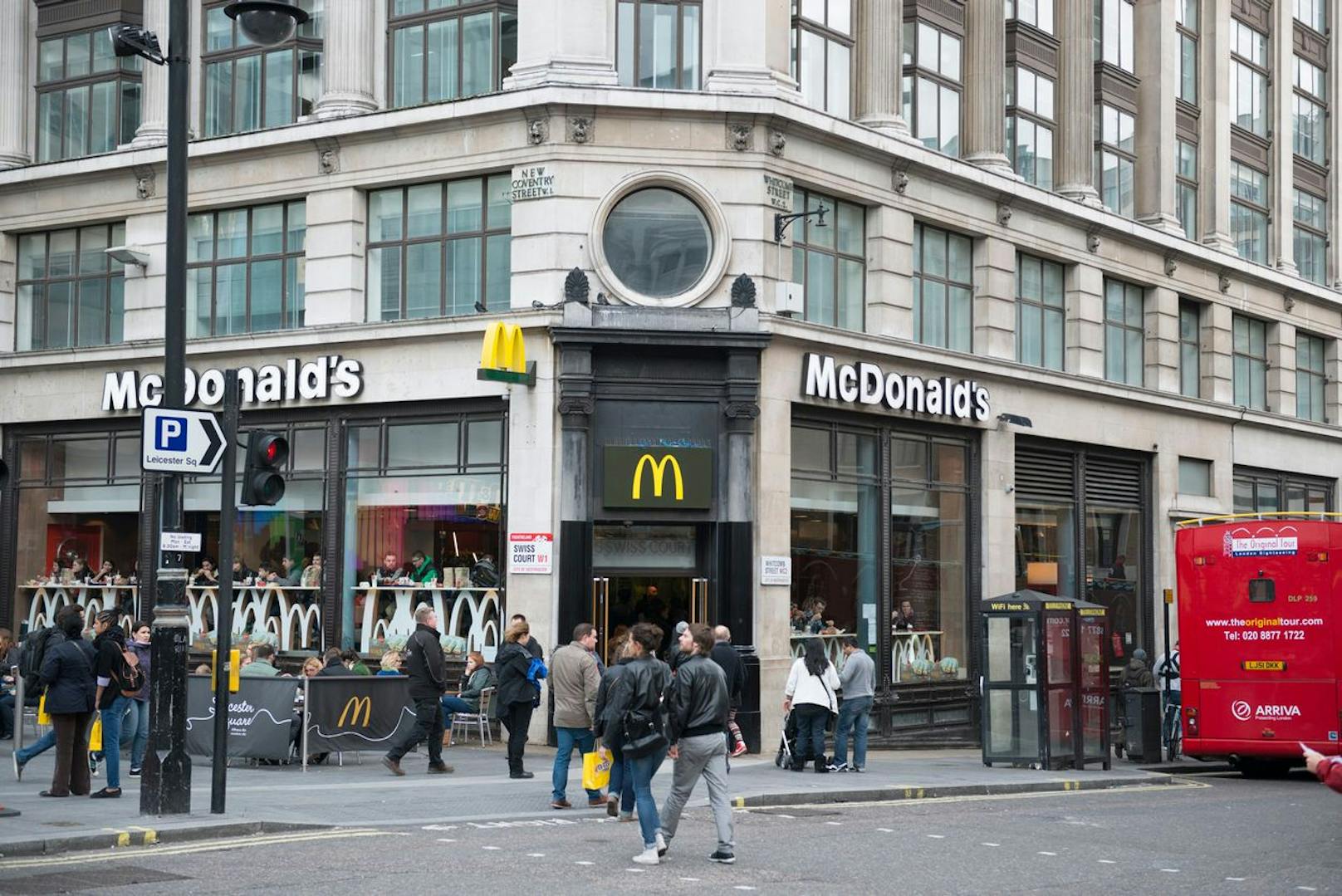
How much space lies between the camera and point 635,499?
1008 inches

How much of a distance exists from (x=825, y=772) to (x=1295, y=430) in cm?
2291

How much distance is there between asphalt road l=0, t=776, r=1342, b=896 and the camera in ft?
40.6

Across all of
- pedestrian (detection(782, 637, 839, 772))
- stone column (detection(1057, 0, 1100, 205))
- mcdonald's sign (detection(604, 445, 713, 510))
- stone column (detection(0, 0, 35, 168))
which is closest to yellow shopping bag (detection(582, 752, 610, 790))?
pedestrian (detection(782, 637, 839, 772))

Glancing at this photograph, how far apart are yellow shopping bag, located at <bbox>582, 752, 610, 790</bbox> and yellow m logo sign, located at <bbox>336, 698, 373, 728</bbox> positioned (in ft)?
18.5

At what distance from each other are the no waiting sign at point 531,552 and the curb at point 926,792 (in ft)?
22.9

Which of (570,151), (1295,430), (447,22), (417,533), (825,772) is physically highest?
(447,22)

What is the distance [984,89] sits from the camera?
104 ft

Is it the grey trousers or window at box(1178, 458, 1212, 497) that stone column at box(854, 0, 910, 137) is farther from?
the grey trousers

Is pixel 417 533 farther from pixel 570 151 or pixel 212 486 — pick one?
pixel 570 151

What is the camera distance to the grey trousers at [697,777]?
13.7 meters

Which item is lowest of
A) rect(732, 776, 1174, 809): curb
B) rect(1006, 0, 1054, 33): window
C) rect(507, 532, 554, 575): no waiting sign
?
rect(732, 776, 1174, 809): curb

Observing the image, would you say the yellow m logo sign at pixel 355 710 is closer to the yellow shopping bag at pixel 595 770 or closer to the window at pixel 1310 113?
the yellow shopping bag at pixel 595 770

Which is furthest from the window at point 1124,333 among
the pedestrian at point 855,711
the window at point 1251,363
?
the pedestrian at point 855,711

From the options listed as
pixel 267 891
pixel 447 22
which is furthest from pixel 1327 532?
pixel 267 891
